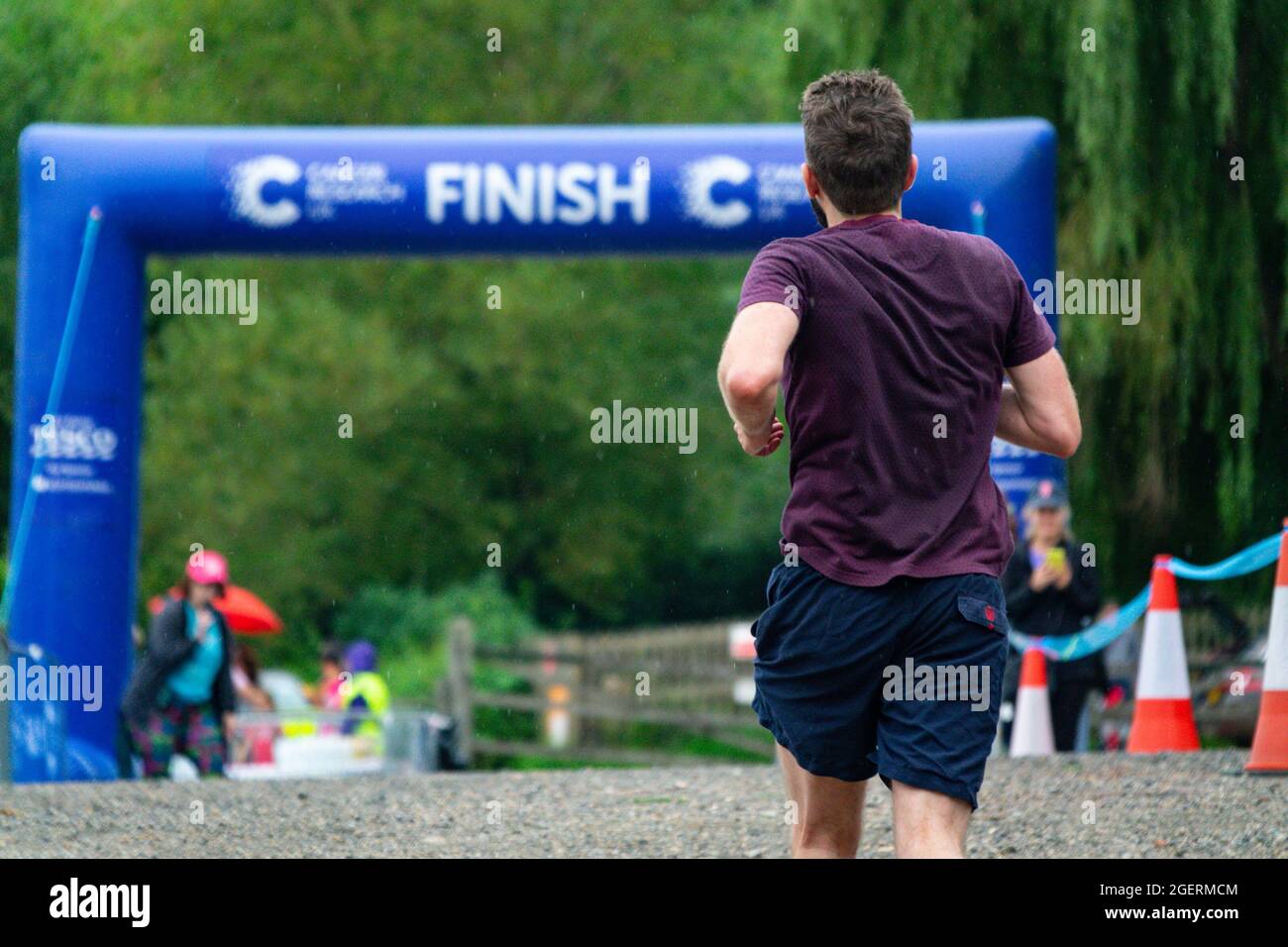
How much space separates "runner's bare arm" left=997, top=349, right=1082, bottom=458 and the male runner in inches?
2.6

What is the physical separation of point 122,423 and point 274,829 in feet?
14.4

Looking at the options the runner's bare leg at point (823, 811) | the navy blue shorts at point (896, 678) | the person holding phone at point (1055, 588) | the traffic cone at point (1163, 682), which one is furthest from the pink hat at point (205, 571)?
the navy blue shorts at point (896, 678)

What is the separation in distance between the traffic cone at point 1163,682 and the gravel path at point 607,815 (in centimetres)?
72

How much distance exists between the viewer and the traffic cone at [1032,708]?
9773 mm

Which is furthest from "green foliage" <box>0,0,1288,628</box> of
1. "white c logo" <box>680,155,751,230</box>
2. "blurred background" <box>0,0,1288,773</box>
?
"white c logo" <box>680,155,751,230</box>

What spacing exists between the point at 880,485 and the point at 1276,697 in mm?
4503

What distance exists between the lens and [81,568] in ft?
32.5

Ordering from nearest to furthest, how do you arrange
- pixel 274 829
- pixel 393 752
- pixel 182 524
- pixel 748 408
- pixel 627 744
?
pixel 748 408
pixel 274 829
pixel 393 752
pixel 627 744
pixel 182 524

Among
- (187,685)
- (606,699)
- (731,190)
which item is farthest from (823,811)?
(606,699)

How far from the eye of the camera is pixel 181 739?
10000 millimetres

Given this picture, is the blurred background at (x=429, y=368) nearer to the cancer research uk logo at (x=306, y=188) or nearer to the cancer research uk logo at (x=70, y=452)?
the cancer research uk logo at (x=70, y=452)
